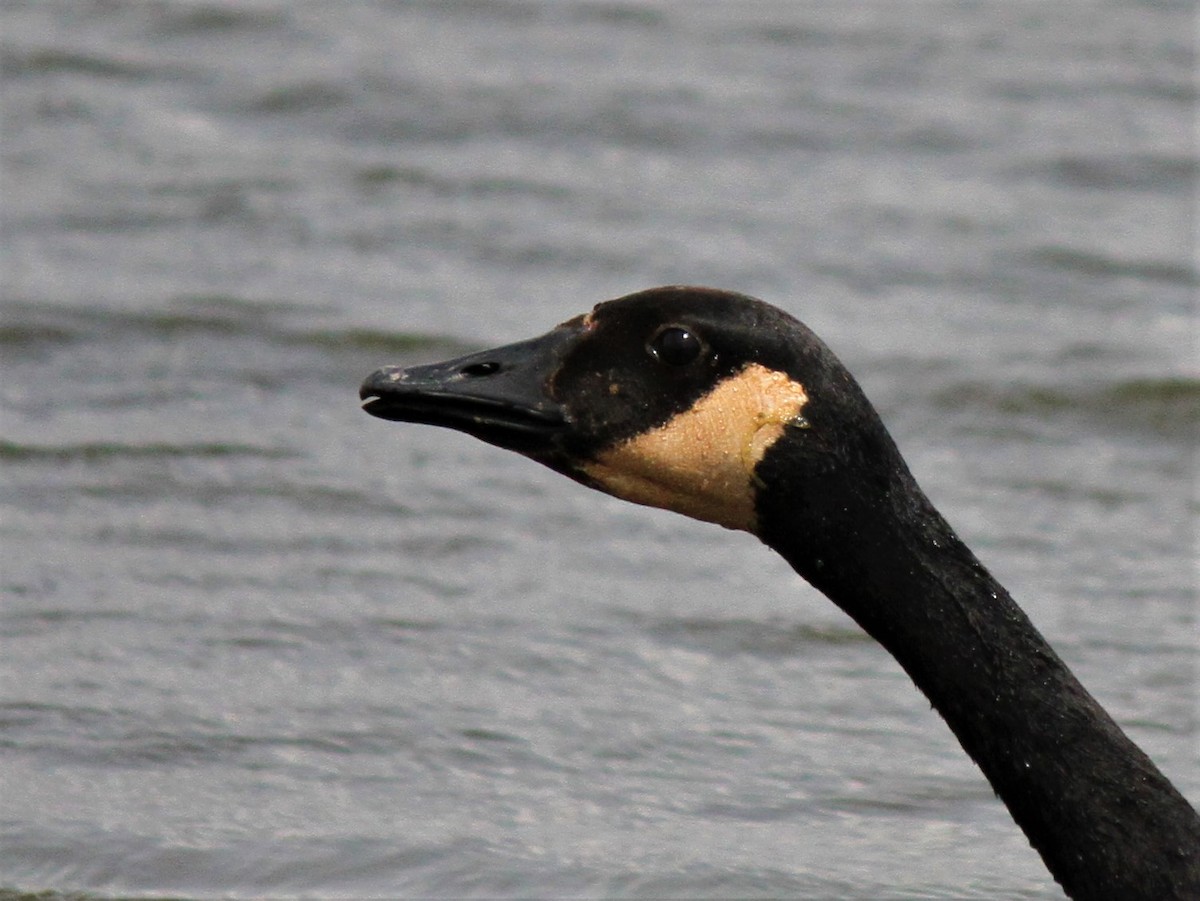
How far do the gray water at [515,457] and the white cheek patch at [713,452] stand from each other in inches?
55.7

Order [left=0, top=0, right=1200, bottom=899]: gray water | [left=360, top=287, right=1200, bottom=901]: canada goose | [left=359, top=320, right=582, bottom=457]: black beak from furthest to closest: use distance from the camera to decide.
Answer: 1. [left=0, top=0, right=1200, bottom=899]: gray water
2. [left=359, top=320, right=582, bottom=457]: black beak
3. [left=360, top=287, right=1200, bottom=901]: canada goose

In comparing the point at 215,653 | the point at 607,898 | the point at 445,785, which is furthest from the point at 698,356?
the point at 215,653

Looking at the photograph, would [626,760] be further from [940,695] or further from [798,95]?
[798,95]

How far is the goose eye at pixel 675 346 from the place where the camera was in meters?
4.69

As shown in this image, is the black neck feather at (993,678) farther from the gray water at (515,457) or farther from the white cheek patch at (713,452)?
the gray water at (515,457)

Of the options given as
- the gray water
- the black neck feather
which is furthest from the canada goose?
the gray water

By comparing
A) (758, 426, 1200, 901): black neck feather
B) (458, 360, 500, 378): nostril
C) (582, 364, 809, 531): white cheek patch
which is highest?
(458, 360, 500, 378): nostril

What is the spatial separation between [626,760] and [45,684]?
1675 mm

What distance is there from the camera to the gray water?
629cm

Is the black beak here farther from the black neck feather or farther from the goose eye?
the black neck feather

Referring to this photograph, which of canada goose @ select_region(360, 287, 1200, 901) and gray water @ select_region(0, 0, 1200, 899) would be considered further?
gray water @ select_region(0, 0, 1200, 899)

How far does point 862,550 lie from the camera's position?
182 inches

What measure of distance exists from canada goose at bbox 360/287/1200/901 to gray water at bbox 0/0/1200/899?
1.42 metres

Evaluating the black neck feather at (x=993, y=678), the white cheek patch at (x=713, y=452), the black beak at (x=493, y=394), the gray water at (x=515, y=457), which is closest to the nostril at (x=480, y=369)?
the black beak at (x=493, y=394)
